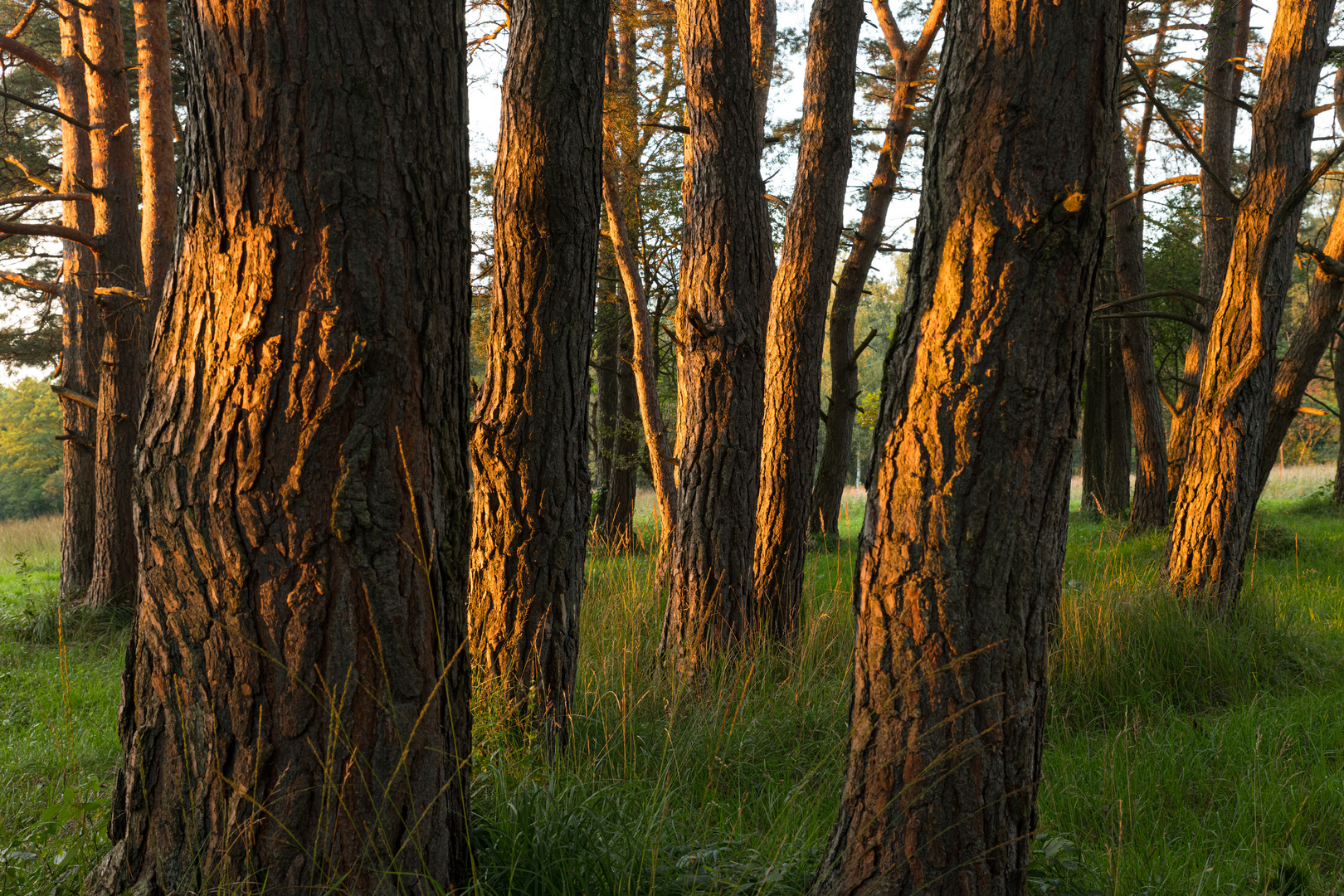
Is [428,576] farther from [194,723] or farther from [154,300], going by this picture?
[154,300]

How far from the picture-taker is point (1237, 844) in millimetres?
2787

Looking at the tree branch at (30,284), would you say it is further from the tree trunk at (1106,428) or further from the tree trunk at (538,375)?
the tree trunk at (1106,428)

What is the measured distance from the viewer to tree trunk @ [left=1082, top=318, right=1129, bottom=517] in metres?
11.8

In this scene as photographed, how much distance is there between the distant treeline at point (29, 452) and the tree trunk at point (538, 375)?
139 ft

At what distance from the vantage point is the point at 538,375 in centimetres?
306

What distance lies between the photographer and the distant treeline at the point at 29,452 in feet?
121

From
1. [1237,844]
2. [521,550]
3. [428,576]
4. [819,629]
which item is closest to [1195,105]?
[819,629]

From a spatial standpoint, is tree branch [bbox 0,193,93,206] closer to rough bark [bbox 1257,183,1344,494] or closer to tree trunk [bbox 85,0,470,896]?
tree trunk [bbox 85,0,470,896]

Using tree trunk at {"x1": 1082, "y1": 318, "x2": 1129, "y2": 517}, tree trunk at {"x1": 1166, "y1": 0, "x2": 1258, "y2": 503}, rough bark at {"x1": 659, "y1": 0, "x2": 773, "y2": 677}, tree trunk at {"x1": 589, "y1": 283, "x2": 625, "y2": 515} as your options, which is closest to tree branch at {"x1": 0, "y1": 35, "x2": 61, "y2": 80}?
rough bark at {"x1": 659, "y1": 0, "x2": 773, "y2": 677}

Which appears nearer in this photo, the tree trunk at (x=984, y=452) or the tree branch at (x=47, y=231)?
the tree trunk at (x=984, y=452)

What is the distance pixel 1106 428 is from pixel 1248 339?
26.7 ft

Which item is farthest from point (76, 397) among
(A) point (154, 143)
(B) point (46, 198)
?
(A) point (154, 143)

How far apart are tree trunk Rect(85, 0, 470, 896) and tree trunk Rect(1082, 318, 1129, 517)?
12.2 meters

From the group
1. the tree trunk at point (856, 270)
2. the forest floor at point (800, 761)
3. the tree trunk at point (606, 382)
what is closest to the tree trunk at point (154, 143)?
the forest floor at point (800, 761)
